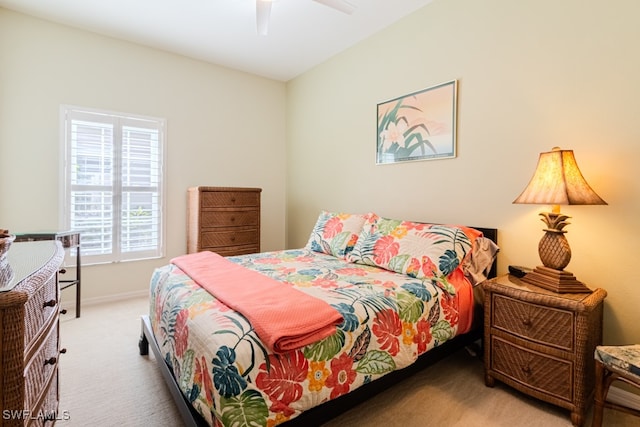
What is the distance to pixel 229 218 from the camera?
3.61m

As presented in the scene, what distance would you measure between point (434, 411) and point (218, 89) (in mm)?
4005

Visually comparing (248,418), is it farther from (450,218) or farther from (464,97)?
(464,97)

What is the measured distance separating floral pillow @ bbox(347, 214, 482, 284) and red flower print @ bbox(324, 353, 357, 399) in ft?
2.79

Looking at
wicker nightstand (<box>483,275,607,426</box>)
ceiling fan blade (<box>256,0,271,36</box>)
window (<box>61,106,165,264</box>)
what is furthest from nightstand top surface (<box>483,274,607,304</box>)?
window (<box>61,106,165,264</box>)

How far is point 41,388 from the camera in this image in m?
1.13

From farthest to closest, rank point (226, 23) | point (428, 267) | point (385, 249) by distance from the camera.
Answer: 1. point (226, 23)
2. point (385, 249)
3. point (428, 267)

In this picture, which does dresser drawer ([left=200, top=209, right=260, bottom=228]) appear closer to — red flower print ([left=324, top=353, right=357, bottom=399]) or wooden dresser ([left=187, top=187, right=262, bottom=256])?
wooden dresser ([left=187, top=187, right=262, bottom=256])

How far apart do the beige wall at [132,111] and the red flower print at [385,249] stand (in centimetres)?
243

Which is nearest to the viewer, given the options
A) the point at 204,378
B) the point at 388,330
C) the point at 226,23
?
the point at 204,378

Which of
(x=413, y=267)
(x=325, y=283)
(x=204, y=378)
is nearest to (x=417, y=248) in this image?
(x=413, y=267)

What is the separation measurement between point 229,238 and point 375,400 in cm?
240

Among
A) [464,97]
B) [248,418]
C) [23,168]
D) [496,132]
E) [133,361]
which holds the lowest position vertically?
[133,361]

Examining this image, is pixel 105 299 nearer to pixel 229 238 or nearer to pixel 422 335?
pixel 229 238

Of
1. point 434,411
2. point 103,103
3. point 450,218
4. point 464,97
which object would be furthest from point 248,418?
point 103,103
